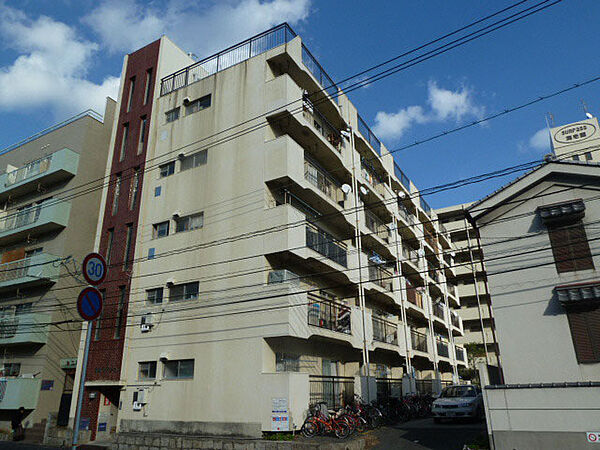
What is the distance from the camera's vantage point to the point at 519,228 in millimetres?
15359

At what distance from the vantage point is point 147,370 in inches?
826

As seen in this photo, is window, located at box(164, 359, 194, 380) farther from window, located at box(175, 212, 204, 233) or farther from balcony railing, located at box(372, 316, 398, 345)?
balcony railing, located at box(372, 316, 398, 345)

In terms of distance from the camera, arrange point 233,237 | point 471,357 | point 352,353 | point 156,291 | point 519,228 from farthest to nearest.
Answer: point 471,357, point 352,353, point 156,291, point 233,237, point 519,228

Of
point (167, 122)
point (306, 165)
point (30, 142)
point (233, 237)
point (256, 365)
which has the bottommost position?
point (256, 365)

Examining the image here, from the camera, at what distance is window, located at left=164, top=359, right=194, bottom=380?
777 inches

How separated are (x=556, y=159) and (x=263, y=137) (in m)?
12.6

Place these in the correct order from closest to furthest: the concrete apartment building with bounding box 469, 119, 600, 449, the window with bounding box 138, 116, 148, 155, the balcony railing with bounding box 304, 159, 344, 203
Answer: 1. the concrete apartment building with bounding box 469, 119, 600, 449
2. the balcony railing with bounding box 304, 159, 344, 203
3. the window with bounding box 138, 116, 148, 155

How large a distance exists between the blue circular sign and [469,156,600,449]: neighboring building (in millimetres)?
10752

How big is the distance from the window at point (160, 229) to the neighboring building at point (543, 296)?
50.7ft

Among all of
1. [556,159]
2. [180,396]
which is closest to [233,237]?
[180,396]

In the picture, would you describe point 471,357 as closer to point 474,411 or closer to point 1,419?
point 474,411

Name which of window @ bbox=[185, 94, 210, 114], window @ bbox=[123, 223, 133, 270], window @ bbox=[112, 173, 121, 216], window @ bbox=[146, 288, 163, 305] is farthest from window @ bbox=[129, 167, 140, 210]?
window @ bbox=[146, 288, 163, 305]

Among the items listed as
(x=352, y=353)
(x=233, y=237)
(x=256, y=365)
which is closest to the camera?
(x=256, y=365)

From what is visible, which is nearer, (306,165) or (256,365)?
(256,365)
